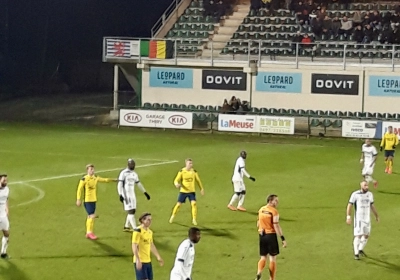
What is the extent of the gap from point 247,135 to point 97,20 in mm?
21718

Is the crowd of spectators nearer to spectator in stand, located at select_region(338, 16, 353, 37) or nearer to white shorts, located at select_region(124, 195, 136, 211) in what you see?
spectator in stand, located at select_region(338, 16, 353, 37)

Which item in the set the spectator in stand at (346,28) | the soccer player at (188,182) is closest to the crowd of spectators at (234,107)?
the spectator in stand at (346,28)

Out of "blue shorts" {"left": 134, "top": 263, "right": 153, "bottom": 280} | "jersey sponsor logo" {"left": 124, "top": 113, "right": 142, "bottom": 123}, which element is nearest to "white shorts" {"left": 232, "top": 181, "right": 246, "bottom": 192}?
"blue shorts" {"left": 134, "top": 263, "right": 153, "bottom": 280}

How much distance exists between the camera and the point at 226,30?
50.6 m

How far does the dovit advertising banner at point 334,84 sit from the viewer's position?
142 feet

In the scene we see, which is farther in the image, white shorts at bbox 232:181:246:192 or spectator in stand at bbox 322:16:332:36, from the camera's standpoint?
spectator in stand at bbox 322:16:332:36

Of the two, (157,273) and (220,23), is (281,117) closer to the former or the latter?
(220,23)

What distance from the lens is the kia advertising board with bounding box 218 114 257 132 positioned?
43.2 meters

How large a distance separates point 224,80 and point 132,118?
17.7 ft

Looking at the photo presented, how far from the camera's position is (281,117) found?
141 ft

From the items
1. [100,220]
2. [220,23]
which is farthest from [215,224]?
[220,23]

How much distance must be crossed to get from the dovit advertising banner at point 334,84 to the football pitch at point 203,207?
3.76m

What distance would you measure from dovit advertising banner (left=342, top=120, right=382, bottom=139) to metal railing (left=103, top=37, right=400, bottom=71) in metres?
3.57

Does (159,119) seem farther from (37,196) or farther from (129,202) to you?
(129,202)
